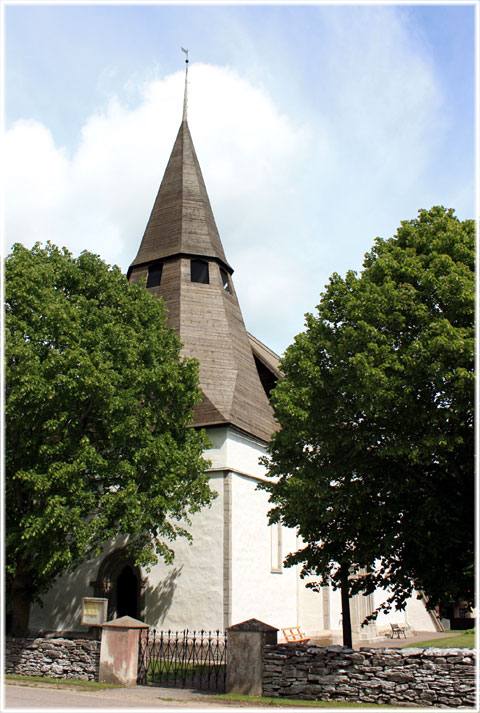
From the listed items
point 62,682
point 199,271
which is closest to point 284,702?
point 62,682

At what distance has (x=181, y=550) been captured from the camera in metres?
20.9

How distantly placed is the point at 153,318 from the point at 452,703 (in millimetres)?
13854

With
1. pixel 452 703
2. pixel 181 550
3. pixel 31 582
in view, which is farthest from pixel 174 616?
pixel 452 703

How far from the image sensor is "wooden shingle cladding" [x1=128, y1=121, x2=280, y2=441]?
23297 mm

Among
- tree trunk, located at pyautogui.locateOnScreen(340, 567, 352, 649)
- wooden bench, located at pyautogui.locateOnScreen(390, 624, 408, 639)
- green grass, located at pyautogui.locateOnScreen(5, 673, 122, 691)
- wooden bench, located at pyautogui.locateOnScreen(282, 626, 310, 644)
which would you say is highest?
tree trunk, located at pyautogui.locateOnScreen(340, 567, 352, 649)

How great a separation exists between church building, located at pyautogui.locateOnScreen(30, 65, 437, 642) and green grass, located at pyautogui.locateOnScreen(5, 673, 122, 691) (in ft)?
19.8

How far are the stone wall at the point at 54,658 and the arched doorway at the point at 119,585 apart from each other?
5.77 metres

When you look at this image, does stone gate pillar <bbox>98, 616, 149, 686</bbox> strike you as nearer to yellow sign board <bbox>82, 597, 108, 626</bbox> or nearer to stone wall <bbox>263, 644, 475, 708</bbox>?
yellow sign board <bbox>82, 597, 108, 626</bbox>

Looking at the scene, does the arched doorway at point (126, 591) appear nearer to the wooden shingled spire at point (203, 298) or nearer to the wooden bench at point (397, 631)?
the wooden shingled spire at point (203, 298)

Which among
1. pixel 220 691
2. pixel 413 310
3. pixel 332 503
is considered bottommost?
pixel 220 691

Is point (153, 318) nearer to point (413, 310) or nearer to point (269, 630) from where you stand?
point (413, 310)

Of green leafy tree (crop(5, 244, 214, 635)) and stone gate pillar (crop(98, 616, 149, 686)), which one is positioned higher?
green leafy tree (crop(5, 244, 214, 635))

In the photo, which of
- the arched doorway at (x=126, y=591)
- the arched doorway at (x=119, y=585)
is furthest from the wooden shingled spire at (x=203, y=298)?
the arched doorway at (x=126, y=591)

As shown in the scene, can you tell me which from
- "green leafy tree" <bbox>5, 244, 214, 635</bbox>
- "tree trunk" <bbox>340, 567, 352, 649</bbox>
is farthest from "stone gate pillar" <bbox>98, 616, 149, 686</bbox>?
"tree trunk" <bbox>340, 567, 352, 649</bbox>
